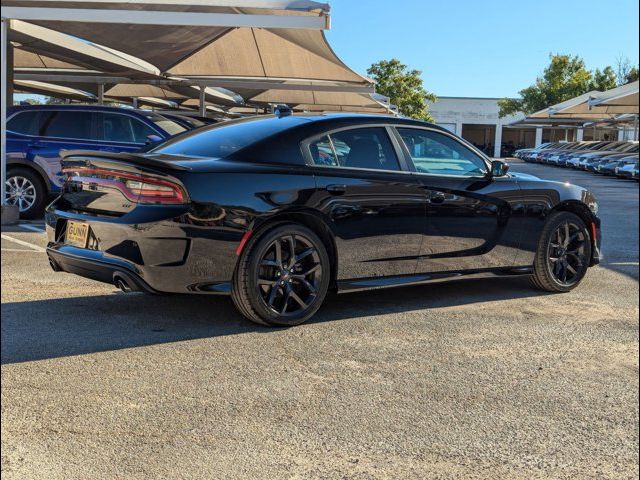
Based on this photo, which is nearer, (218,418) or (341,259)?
(218,418)

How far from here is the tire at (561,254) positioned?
493 cm

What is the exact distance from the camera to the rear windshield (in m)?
3.98

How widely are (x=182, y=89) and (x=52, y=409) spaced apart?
21576 millimetres

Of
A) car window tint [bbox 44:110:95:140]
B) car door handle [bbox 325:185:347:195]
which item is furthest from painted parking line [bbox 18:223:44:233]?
car door handle [bbox 325:185:347:195]

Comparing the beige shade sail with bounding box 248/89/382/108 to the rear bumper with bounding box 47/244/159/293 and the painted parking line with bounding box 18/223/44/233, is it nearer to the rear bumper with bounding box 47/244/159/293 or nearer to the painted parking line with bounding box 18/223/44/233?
the painted parking line with bounding box 18/223/44/233

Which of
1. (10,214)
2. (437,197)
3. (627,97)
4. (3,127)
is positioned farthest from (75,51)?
(627,97)

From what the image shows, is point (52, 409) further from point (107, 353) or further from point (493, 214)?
point (493, 214)

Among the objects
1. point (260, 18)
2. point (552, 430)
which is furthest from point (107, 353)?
point (260, 18)

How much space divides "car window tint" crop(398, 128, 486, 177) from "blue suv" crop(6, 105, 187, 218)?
4.45 meters

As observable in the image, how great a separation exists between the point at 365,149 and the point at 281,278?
0.93 meters

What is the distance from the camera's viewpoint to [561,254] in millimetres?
5039

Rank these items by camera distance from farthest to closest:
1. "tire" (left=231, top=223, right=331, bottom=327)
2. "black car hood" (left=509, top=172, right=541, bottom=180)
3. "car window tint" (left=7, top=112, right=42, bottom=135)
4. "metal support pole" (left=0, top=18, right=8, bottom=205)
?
"car window tint" (left=7, top=112, right=42, bottom=135) < "metal support pole" (left=0, top=18, right=8, bottom=205) < "black car hood" (left=509, top=172, right=541, bottom=180) < "tire" (left=231, top=223, right=331, bottom=327)

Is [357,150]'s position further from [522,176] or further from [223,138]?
[522,176]

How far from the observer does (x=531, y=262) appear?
16.0ft
